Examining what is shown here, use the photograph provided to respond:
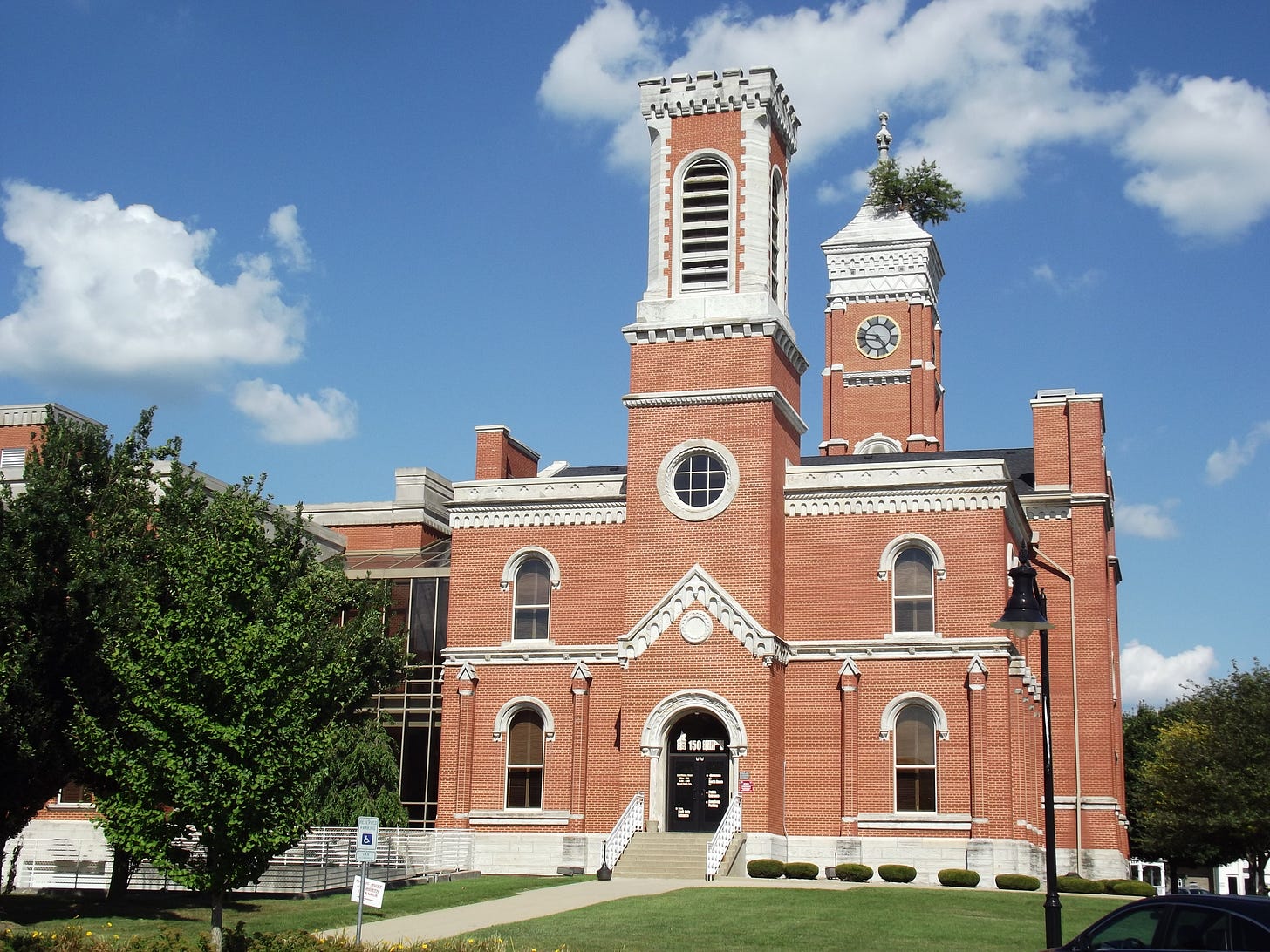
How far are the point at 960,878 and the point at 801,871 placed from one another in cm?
378

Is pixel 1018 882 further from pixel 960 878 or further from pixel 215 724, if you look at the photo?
pixel 215 724

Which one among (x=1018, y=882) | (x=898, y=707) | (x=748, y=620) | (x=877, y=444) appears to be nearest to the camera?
(x=1018, y=882)

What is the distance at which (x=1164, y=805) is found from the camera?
5781 centimetres

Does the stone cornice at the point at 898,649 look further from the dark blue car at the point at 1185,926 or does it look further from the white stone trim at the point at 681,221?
the dark blue car at the point at 1185,926

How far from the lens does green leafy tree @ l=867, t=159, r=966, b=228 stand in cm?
7025

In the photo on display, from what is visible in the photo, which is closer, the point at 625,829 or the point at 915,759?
the point at 625,829

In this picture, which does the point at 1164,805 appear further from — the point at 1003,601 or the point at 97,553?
the point at 97,553

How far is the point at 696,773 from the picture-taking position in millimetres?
37250

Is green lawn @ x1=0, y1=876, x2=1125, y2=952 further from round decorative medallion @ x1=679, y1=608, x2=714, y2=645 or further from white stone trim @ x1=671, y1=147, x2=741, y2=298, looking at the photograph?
white stone trim @ x1=671, y1=147, x2=741, y2=298

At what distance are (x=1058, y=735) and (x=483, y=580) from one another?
17513 millimetres

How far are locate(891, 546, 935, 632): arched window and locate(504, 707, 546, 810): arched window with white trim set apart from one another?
1028cm

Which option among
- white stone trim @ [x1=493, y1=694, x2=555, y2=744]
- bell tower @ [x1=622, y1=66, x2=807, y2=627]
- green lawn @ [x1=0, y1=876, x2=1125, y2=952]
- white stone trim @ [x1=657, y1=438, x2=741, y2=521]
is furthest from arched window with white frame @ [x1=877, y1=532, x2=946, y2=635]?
white stone trim @ [x1=493, y1=694, x2=555, y2=744]

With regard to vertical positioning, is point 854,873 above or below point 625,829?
below

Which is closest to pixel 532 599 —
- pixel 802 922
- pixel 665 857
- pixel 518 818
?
pixel 518 818
